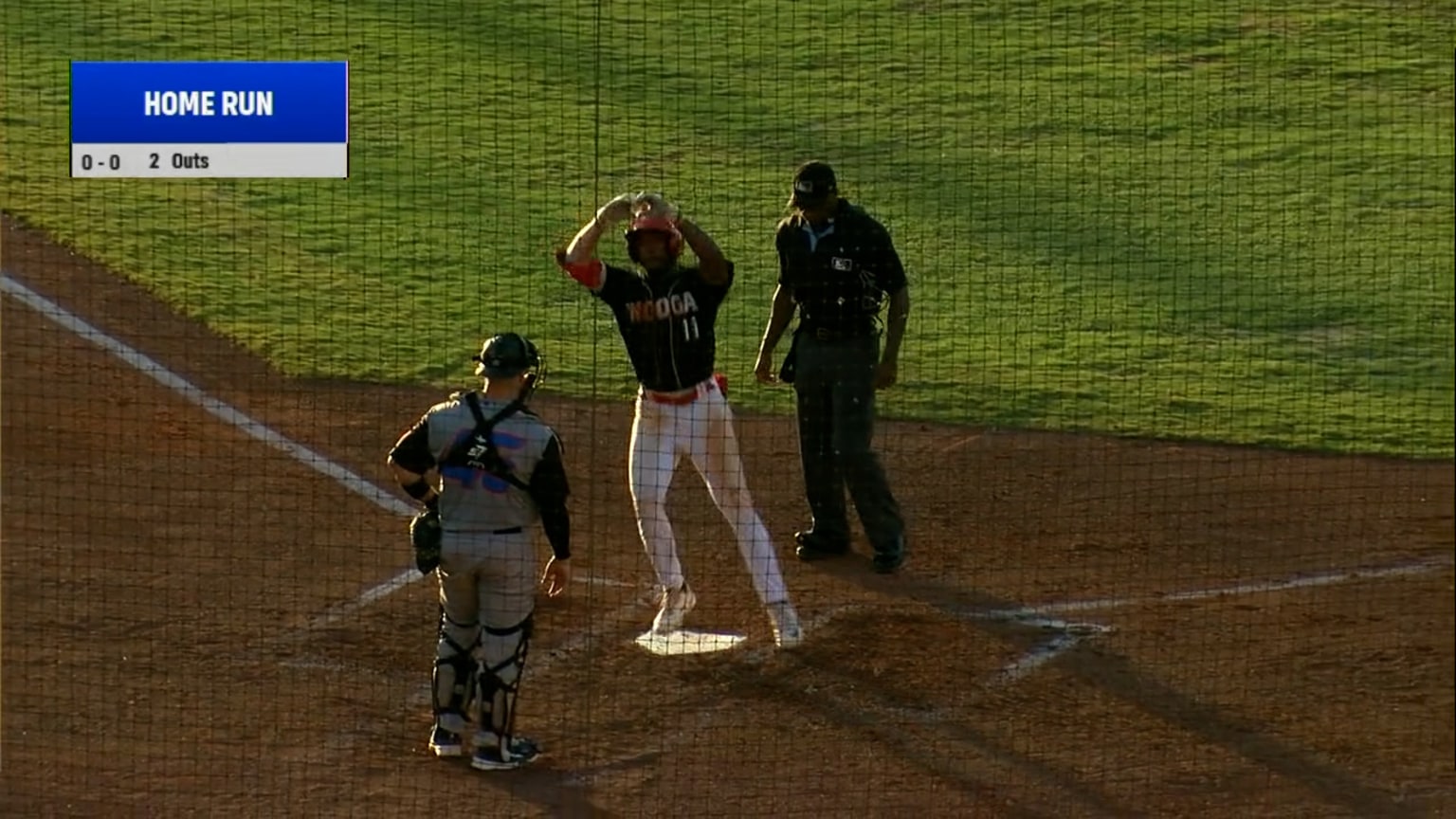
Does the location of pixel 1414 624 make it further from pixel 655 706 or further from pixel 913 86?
pixel 913 86

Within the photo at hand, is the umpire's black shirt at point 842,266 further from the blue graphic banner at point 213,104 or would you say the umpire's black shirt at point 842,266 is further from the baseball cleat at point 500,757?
the blue graphic banner at point 213,104

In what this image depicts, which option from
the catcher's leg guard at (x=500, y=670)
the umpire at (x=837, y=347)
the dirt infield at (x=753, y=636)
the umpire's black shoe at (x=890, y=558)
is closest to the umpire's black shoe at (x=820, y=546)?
the umpire at (x=837, y=347)

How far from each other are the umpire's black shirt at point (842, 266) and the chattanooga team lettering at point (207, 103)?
8.12 metres

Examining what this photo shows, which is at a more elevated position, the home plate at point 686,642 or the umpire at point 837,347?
the umpire at point 837,347

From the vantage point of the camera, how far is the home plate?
921cm

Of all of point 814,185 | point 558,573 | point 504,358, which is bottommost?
point 558,573

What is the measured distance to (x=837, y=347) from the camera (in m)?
9.88

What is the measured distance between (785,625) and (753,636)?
23 centimetres

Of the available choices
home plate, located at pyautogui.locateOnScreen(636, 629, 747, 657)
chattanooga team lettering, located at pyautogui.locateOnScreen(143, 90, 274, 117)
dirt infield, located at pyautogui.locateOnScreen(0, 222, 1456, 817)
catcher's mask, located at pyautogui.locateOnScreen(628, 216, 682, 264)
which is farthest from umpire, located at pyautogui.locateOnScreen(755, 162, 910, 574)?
chattanooga team lettering, located at pyautogui.locateOnScreen(143, 90, 274, 117)

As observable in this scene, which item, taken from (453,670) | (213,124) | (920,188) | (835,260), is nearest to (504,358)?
(453,670)

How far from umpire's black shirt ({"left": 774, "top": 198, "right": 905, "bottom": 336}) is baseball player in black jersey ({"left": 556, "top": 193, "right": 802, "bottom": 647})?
706mm

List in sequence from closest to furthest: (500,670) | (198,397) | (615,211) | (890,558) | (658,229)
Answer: (500,670)
(615,211)
(658,229)
(890,558)
(198,397)

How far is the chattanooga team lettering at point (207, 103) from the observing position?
55.4ft

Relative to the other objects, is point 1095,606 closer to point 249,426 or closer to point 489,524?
point 489,524
